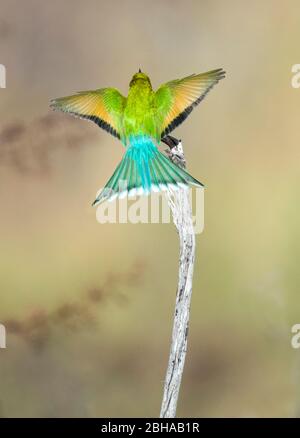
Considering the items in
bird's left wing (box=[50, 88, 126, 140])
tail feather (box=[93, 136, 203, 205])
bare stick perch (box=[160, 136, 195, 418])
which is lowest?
bare stick perch (box=[160, 136, 195, 418])

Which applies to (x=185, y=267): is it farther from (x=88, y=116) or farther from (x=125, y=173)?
(x=88, y=116)

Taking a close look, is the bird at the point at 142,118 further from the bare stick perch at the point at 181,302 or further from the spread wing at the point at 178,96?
the bare stick perch at the point at 181,302

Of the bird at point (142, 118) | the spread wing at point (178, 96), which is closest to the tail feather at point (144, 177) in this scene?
the bird at point (142, 118)

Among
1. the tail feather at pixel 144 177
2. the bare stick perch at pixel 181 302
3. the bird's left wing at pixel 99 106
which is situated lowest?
the bare stick perch at pixel 181 302


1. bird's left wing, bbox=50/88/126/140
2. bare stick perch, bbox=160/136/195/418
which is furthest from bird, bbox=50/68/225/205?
bare stick perch, bbox=160/136/195/418

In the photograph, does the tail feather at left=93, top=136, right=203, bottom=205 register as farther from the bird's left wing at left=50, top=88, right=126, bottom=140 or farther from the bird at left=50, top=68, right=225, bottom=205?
the bird's left wing at left=50, top=88, right=126, bottom=140

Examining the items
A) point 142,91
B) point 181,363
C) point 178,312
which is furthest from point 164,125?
point 181,363
